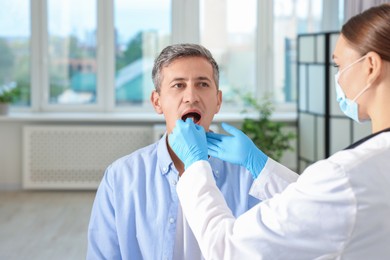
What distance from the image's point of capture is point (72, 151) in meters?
6.18

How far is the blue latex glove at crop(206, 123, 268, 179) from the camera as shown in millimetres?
1807

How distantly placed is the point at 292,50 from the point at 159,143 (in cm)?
453

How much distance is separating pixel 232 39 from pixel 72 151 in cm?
167

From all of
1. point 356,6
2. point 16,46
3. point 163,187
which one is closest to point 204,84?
point 163,187

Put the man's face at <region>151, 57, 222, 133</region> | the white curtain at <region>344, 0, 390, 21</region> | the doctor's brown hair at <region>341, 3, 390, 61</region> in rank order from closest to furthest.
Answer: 1. the doctor's brown hair at <region>341, 3, 390, 61</region>
2. the man's face at <region>151, 57, 222, 133</region>
3. the white curtain at <region>344, 0, 390, 21</region>

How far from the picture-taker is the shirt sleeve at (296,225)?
1.23 metres

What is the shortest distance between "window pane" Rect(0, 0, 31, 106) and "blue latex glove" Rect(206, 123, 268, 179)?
4774mm

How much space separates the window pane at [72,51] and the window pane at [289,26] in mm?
1573

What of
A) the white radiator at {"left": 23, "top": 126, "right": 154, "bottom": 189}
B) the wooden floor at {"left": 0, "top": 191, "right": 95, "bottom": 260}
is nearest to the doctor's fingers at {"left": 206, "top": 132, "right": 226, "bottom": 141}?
the wooden floor at {"left": 0, "top": 191, "right": 95, "bottom": 260}

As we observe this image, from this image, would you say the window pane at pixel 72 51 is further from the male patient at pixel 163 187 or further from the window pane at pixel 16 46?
the male patient at pixel 163 187

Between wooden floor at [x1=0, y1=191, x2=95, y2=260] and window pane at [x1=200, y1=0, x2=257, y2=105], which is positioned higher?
window pane at [x1=200, y1=0, x2=257, y2=105]

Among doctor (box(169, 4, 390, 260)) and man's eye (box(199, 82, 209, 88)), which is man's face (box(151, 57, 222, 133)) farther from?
doctor (box(169, 4, 390, 260))

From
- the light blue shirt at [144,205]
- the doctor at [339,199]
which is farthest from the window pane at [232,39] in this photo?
the doctor at [339,199]

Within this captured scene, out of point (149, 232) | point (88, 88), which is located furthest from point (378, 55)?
point (88, 88)
